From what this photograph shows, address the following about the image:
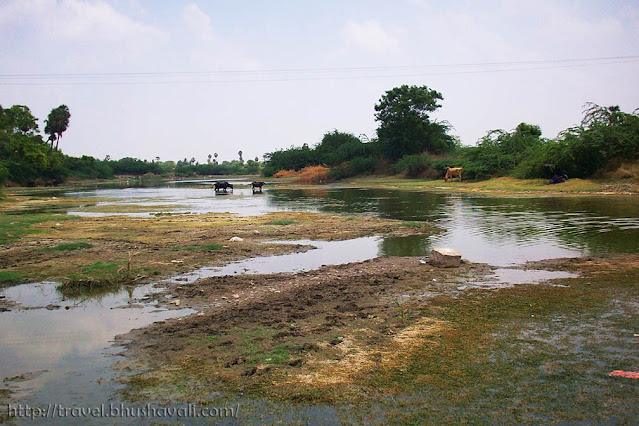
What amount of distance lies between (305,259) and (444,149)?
5973 centimetres

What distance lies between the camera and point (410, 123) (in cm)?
6725

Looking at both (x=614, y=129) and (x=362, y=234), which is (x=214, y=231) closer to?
(x=362, y=234)

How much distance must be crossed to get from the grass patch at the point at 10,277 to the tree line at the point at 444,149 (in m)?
34.6

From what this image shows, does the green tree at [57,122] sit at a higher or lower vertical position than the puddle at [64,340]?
higher

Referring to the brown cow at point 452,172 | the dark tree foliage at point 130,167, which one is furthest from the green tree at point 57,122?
the brown cow at point 452,172

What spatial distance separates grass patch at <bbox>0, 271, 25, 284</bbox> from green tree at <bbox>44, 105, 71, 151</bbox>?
3661 inches

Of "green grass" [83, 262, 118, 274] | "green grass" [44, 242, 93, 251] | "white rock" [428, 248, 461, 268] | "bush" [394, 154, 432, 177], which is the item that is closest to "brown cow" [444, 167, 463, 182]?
"bush" [394, 154, 432, 177]

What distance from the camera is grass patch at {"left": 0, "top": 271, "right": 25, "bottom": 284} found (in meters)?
9.75

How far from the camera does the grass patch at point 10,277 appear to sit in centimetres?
975

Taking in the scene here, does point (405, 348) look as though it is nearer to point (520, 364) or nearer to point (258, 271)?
point (520, 364)

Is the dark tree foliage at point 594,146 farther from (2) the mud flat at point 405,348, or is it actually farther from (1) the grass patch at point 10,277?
(1) the grass patch at point 10,277

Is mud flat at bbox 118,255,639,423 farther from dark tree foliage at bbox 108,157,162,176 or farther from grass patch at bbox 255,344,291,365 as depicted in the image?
dark tree foliage at bbox 108,157,162,176

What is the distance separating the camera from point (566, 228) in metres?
15.7

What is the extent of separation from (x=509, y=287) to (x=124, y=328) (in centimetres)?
609
